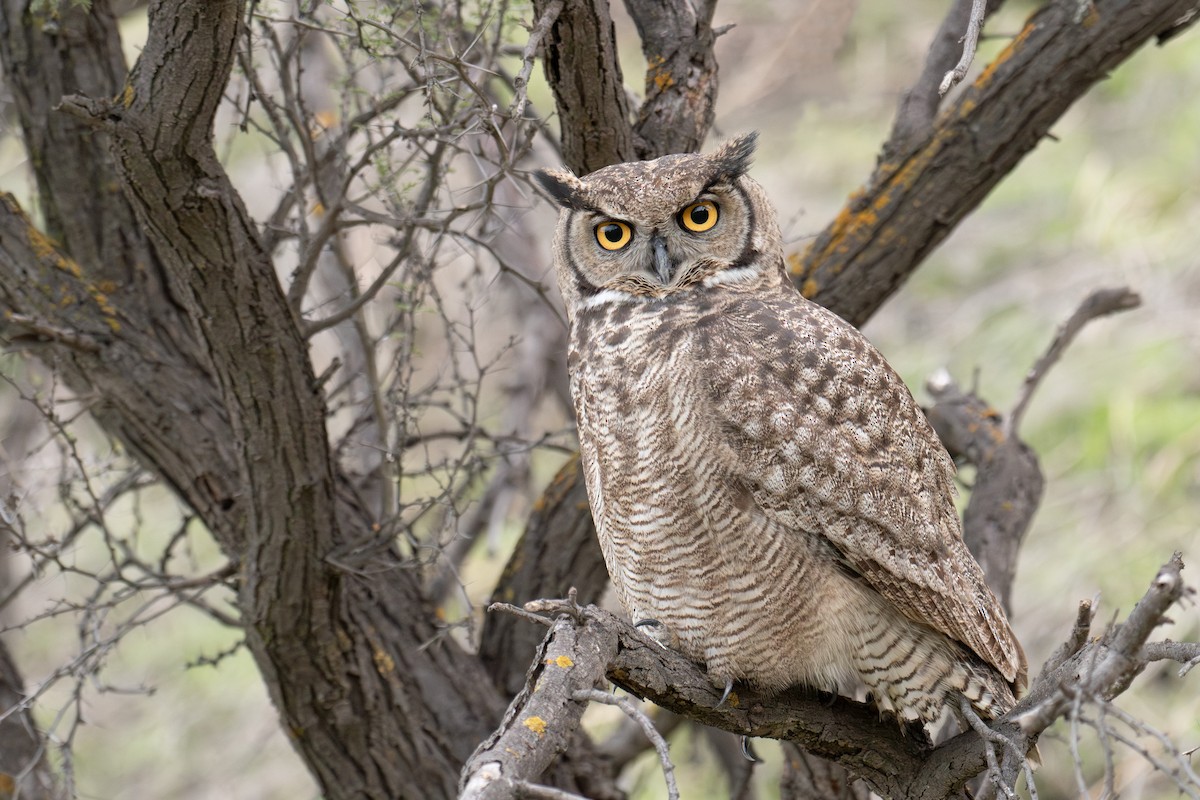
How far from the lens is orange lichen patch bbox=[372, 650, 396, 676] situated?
11.1 feet

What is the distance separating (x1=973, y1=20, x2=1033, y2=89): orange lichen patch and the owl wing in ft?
3.84

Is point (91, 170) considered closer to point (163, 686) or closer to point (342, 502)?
point (342, 502)

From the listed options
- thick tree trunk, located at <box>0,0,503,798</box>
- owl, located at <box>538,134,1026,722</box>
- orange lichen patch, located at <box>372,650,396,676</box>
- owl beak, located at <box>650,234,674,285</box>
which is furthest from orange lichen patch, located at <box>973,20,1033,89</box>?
orange lichen patch, located at <box>372,650,396,676</box>

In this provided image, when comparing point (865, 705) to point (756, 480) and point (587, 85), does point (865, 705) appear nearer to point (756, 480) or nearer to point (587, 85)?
point (756, 480)

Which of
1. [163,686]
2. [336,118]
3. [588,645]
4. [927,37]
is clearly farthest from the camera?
[927,37]

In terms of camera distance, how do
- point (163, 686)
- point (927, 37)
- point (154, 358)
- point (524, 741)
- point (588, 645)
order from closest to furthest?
point (524, 741)
point (588, 645)
point (154, 358)
point (163, 686)
point (927, 37)

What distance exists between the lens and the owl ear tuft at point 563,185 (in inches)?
108

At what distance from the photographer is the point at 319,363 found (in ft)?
21.8

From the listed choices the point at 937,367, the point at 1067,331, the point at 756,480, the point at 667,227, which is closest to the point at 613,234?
the point at 667,227

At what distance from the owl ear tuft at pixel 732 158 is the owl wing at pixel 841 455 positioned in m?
0.30

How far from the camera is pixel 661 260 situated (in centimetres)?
265

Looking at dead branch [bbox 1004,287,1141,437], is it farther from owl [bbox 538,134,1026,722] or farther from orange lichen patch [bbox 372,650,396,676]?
orange lichen patch [bbox 372,650,396,676]

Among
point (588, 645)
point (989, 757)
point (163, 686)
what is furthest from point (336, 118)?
point (163, 686)

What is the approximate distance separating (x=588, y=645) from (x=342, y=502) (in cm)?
161
